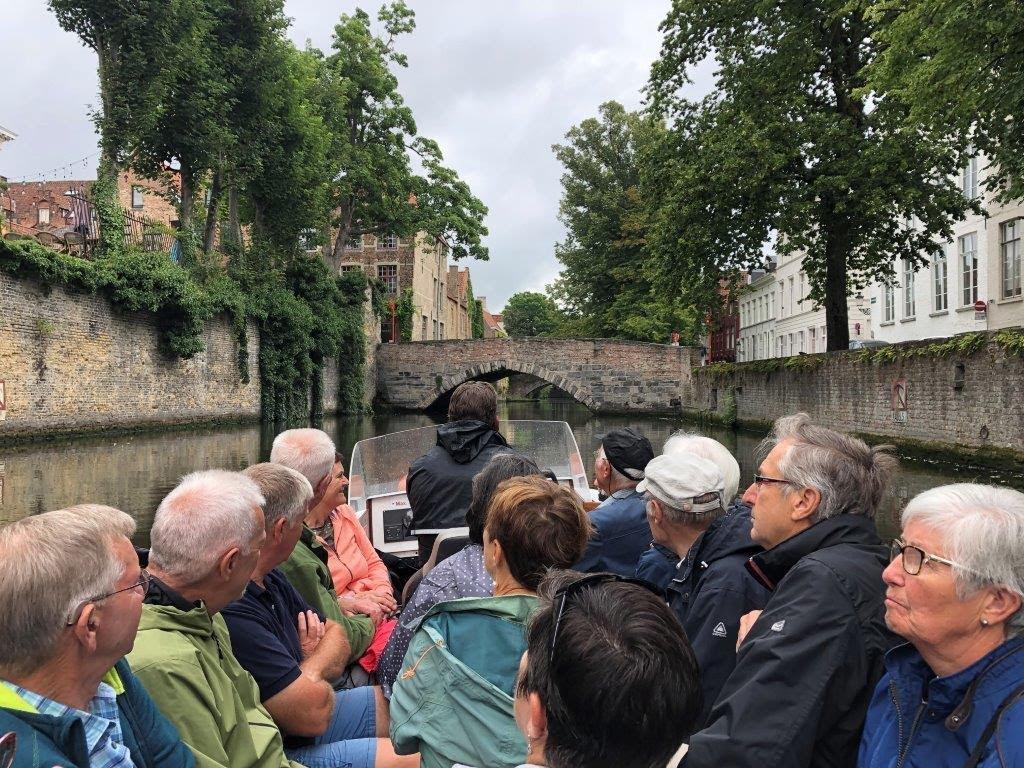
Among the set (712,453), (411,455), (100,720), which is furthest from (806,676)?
(411,455)

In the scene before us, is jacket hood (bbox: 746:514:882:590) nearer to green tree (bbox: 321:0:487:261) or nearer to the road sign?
the road sign

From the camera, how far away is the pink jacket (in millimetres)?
3301

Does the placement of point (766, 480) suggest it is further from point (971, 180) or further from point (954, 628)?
point (971, 180)

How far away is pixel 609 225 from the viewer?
32.2m

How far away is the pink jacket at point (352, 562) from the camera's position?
330 centimetres

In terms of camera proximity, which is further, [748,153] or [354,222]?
[354,222]

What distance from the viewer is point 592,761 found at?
3.60ft

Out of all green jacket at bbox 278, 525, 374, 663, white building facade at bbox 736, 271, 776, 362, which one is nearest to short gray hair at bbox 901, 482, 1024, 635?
green jacket at bbox 278, 525, 374, 663

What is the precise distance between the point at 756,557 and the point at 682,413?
94.2 feet

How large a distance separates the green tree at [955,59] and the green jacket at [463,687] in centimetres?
830

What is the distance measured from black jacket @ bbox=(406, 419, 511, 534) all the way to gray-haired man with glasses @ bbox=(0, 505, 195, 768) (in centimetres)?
221

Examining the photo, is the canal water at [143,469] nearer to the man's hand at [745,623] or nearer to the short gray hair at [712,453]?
the short gray hair at [712,453]

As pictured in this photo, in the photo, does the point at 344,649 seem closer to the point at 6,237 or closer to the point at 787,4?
the point at 6,237

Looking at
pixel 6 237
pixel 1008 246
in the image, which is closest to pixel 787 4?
pixel 1008 246
